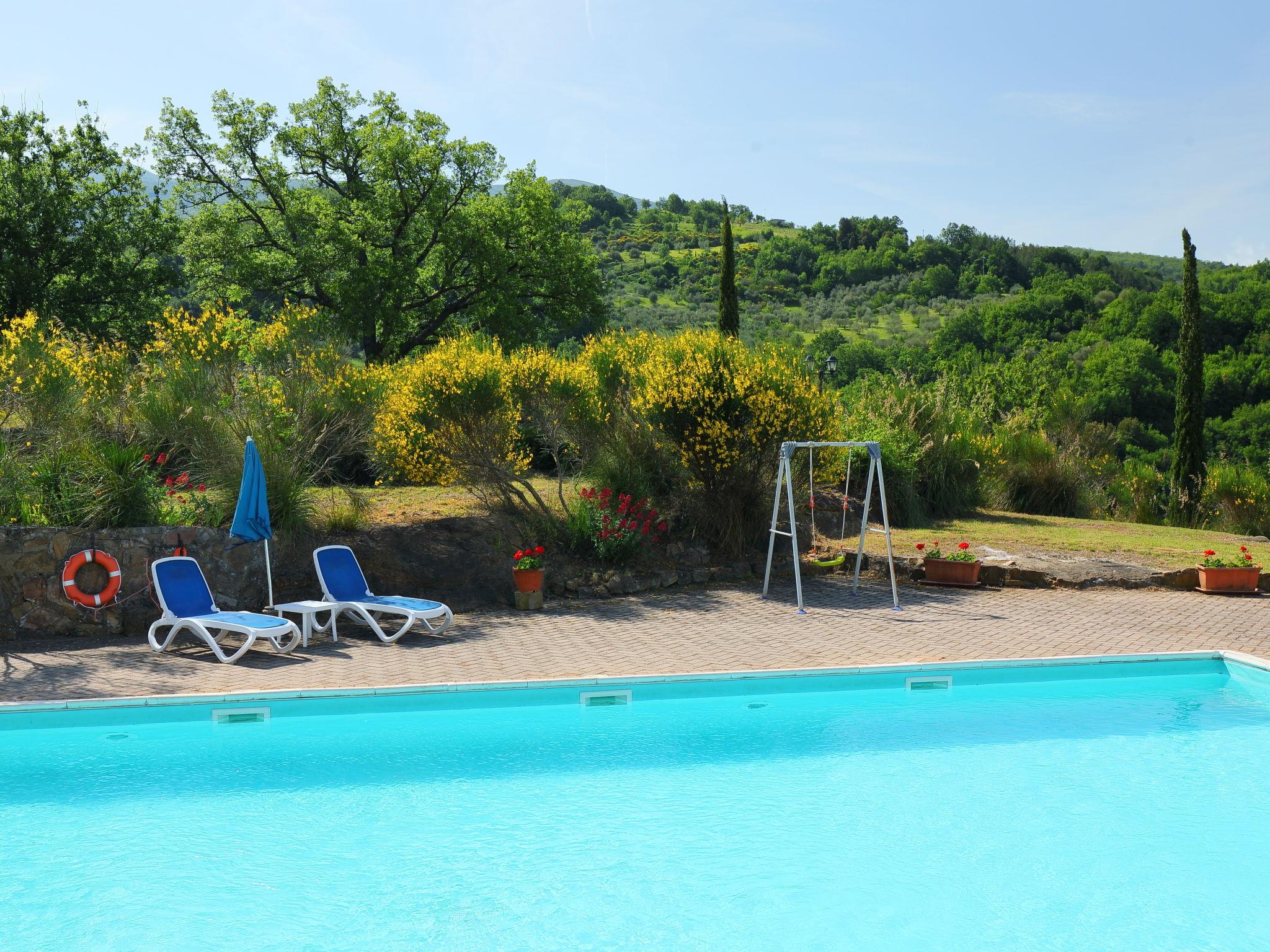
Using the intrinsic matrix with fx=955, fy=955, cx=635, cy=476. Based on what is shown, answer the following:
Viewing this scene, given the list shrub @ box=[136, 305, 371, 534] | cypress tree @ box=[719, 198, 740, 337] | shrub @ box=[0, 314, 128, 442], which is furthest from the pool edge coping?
cypress tree @ box=[719, 198, 740, 337]

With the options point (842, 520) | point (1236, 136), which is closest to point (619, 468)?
point (842, 520)

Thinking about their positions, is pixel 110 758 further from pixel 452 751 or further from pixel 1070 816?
pixel 1070 816

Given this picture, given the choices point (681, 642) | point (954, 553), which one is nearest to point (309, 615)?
point (681, 642)

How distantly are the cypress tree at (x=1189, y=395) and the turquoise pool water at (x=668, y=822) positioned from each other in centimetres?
1340

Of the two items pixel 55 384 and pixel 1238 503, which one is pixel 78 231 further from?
pixel 1238 503

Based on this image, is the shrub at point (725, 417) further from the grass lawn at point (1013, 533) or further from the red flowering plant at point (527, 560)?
the red flowering plant at point (527, 560)

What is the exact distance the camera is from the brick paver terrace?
7.63m

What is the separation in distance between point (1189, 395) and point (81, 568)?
68.6 feet

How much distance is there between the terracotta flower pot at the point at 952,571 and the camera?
11.8m

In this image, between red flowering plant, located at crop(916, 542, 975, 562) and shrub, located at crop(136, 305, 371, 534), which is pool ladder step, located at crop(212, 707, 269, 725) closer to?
shrub, located at crop(136, 305, 371, 534)

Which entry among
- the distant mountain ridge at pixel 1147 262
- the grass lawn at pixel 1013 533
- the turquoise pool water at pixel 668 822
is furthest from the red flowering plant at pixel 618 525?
the distant mountain ridge at pixel 1147 262

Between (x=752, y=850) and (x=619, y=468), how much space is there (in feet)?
25.2

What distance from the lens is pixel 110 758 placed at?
640 cm

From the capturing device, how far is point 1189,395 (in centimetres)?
2062
